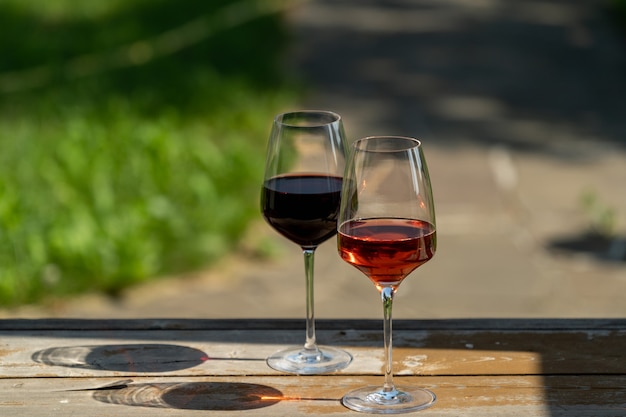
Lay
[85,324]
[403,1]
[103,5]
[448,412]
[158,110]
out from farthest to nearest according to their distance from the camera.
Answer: [403,1] → [103,5] → [158,110] → [85,324] → [448,412]

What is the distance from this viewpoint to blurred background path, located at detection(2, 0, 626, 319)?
4.73 meters

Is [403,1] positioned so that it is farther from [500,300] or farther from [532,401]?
[532,401]

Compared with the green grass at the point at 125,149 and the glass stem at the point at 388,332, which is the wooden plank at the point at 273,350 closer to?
the glass stem at the point at 388,332

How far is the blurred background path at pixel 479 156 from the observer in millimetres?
4730

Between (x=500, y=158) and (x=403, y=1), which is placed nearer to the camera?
(x=500, y=158)

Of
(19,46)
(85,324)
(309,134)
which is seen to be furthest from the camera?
(19,46)

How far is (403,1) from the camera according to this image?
12125mm

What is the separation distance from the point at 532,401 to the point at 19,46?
7601mm

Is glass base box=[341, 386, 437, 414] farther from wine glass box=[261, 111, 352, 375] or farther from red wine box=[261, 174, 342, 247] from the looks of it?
red wine box=[261, 174, 342, 247]

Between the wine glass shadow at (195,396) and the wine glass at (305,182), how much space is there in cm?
11

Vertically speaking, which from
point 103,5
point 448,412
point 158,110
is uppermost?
point 103,5

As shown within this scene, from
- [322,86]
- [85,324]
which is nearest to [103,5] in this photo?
[322,86]

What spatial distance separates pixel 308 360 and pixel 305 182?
316 mm

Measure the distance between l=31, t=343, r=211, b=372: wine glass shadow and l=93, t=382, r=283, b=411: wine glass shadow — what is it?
9cm
